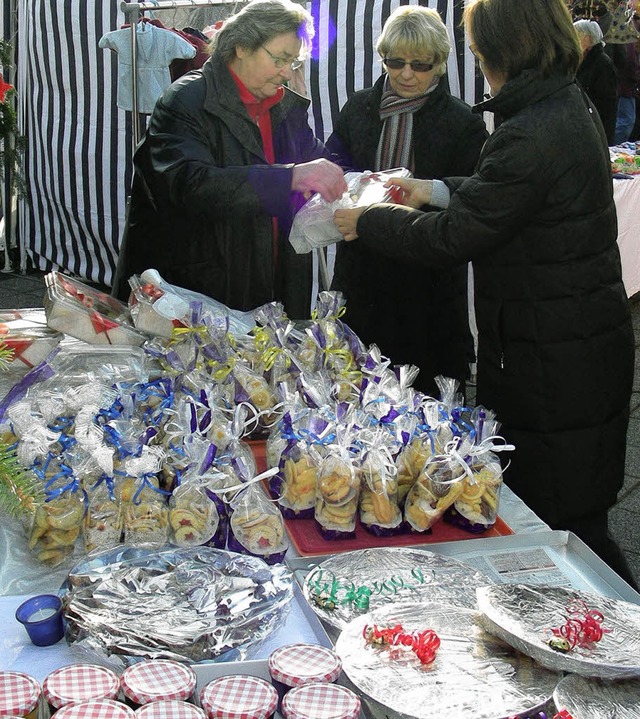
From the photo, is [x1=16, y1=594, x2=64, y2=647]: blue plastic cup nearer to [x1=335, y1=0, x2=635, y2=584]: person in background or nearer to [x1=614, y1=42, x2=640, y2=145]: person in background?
[x1=335, y1=0, x2=635, y2=584]: person in background

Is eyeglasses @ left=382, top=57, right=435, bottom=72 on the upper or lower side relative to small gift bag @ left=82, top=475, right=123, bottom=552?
upper

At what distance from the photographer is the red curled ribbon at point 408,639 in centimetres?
134

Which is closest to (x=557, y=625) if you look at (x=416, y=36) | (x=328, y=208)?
(x=328, y=208)

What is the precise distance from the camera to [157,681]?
1.22 metres

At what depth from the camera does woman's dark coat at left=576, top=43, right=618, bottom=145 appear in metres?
7.25

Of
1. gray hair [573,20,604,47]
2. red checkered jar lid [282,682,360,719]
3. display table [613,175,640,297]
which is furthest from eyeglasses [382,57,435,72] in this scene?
gray hair [573,20,604,47]

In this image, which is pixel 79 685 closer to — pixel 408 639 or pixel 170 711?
pixel 170 711

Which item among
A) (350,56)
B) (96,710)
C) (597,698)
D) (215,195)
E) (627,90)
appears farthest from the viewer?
(627,90)

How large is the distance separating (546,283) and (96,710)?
5.46 ft

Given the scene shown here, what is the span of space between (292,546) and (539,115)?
1.27 m

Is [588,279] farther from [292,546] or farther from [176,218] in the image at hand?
[176,218]

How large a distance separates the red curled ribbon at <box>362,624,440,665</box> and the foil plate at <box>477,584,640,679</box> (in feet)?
0.35

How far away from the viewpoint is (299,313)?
3.23 meters

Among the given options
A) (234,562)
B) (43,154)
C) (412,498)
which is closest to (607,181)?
(412,498)
